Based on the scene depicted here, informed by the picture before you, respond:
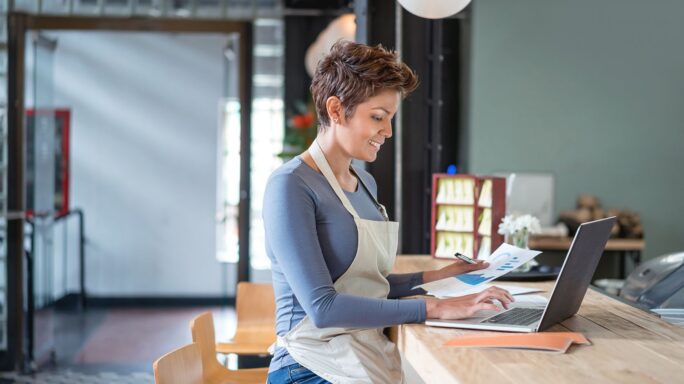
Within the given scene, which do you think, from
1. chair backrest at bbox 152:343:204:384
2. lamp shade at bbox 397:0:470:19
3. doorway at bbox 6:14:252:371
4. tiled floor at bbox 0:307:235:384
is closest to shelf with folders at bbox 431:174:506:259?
lamp shade at bbox 397:0:470:19

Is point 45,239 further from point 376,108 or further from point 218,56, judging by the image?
point 376,108

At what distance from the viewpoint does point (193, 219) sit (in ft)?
27.6

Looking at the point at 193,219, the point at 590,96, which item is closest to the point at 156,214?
the point at 193,219

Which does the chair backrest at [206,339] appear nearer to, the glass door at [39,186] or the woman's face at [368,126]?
the woman's face at [368,126]

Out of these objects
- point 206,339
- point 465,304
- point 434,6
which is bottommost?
point 206,339

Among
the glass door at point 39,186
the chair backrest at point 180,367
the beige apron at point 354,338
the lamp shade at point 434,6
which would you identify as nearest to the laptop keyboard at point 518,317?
the beige apron at point 354,338

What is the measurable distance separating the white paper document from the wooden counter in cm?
17

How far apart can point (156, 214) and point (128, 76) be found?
1290 millimetres

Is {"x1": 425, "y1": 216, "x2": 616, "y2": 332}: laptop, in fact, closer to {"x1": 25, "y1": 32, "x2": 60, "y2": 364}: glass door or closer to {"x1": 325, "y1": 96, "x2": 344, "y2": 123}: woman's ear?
{"x1": 325, "y1": 96, "x2": 344, "y2": 123}: woman's ear

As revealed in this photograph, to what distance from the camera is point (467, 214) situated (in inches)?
132

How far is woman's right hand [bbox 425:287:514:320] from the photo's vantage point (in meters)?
1.98

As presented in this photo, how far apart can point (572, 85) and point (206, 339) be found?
4.83 metres

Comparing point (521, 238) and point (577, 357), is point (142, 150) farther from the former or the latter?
point (577, 357)

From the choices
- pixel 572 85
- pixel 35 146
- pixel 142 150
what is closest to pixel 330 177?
pixel 35 146
